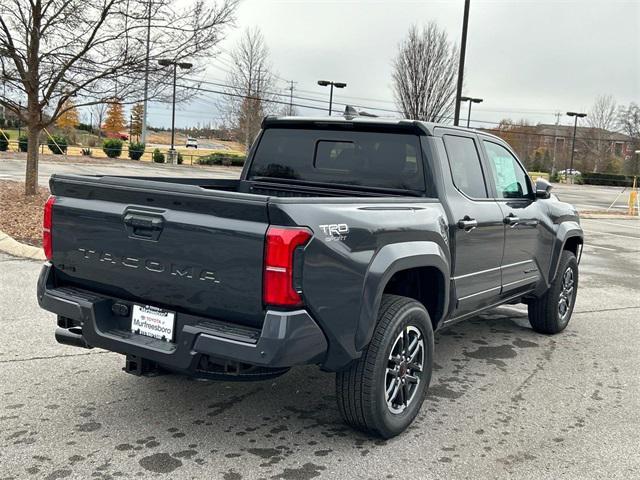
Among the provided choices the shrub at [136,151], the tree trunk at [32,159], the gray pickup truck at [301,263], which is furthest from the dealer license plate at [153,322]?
the shrub at [136,151]

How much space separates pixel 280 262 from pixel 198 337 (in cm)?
56

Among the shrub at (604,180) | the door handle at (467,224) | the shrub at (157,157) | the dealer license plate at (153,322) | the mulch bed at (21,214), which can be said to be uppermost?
the shrub at (604,180)

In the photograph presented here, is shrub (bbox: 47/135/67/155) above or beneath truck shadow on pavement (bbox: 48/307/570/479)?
above

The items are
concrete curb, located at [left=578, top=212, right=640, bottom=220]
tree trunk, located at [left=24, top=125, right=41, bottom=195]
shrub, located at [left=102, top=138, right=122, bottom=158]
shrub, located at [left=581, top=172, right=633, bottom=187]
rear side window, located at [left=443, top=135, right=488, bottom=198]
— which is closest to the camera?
rear side window, located at [left=443, top=135, right=488, bottom=198]

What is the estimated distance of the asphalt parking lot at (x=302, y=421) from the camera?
10.6ft

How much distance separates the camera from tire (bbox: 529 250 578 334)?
19.5 ft

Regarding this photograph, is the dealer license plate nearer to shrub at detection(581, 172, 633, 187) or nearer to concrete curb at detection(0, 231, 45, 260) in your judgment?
concrete curb at detection(0, 231, 45, 260)

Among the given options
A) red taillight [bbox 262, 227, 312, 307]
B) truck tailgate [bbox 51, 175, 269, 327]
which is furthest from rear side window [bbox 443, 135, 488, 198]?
truck tailgate [bbox 51, 175, 269, 327]

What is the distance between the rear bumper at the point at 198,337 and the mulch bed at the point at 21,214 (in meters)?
5.87

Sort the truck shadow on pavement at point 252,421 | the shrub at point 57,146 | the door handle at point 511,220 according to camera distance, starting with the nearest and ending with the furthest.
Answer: the truck shadow on pavement at point 252,421 < the door handle at point 511,220 < the shrub at point 57,146

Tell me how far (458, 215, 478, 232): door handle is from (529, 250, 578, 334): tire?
1.98 m

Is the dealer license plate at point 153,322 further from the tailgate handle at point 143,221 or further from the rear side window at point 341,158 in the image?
the rear side window at point 341,158

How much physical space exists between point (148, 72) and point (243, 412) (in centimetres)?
886

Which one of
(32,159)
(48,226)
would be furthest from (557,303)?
(32,159)
